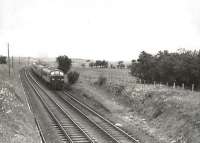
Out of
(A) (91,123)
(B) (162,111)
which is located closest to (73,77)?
(A) (91,123)

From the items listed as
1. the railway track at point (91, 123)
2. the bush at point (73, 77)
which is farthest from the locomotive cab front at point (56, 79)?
the railway track at point (91, 123)

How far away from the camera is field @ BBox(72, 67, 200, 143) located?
70.6ft

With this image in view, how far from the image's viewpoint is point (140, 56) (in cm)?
4525

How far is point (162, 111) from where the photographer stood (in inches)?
1055

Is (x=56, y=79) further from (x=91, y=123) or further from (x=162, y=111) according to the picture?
(x=162, y=111)

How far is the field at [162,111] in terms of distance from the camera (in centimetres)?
2153

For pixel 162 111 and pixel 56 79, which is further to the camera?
pixel 56 79

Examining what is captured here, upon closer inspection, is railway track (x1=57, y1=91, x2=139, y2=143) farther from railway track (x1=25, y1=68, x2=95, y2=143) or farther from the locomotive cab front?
the locomotive cab front

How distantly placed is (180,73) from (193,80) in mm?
1910

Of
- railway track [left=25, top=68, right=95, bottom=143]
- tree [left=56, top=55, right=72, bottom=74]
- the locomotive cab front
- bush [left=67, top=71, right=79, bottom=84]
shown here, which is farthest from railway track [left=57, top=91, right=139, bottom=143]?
tree [left=56, top=55, right=72, bottom=74]

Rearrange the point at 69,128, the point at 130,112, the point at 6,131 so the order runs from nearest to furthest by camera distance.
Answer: the point at 6,131, the point at 69,128, the point at 130,112

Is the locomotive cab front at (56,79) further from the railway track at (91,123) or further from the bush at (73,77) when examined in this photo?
the railway track at (91,123)

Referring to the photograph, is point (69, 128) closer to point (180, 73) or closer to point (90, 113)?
point (90, 113)

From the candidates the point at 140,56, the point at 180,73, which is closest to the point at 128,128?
the point at 180,73
